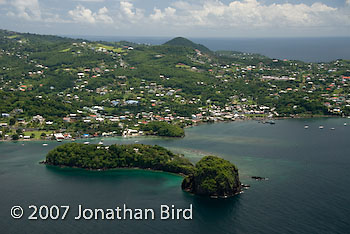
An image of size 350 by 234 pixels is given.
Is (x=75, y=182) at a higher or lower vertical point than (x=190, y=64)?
lower

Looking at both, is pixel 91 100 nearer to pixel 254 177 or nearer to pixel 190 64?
pixel 190 64

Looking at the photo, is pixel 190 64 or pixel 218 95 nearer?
pixel 218 95

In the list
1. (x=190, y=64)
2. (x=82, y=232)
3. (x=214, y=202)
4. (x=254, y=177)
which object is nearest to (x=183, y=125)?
(x=254, y=177)

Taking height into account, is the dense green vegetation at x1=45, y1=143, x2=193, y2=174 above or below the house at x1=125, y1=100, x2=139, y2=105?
below

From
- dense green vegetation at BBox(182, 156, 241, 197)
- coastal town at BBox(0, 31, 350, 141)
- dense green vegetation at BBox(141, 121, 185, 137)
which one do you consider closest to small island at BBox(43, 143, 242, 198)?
dense green vegetation at BBox(182, 156, 241, 197)

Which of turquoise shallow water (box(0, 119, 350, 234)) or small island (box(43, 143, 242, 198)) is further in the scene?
small island (box(43, 143, 242, 198))

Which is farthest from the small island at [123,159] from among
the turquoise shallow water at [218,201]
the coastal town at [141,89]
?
the coastal town at [141,89]

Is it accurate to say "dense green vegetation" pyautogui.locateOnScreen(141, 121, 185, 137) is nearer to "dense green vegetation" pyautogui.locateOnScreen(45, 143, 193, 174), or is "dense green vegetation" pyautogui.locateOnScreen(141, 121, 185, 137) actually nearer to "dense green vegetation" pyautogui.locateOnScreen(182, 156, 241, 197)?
"dense green vegetation" pyautogui.locateOnScreen(45, 143, 193, 174)
